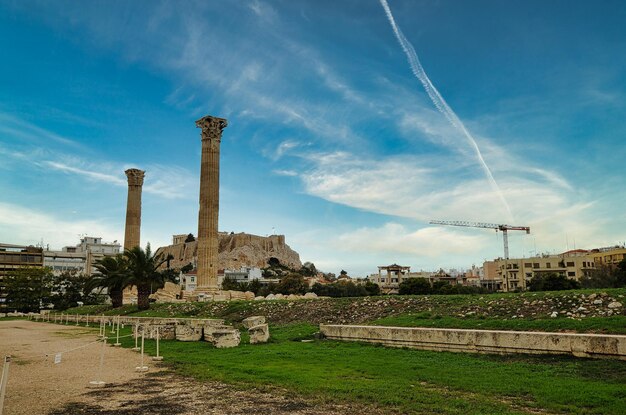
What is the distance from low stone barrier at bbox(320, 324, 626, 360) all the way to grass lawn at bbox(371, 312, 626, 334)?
171 centimetres

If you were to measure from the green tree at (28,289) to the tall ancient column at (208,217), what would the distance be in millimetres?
31248

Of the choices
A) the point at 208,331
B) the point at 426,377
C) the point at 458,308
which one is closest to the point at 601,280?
the point at 458,308

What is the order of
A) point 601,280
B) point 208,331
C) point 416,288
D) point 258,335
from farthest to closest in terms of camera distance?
point 416,288, point 601,280, point 208,331, point 258,335

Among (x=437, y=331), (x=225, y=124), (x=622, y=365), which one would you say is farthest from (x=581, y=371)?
(x=225, y=124)

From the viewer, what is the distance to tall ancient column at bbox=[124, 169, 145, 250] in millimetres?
53969

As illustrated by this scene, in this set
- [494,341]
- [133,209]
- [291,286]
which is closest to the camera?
[494,341]

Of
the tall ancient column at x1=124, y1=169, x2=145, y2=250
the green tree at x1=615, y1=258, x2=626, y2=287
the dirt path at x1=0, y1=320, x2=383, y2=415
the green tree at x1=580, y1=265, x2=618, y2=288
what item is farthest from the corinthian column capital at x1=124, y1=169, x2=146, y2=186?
the green tree at x1=580, y1=265, x2=618, y2=288

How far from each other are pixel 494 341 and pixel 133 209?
49779 millimetres

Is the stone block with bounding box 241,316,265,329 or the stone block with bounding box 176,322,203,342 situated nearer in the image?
the stone block with bounding box 176,322,203,342

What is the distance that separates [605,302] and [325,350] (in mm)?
8293

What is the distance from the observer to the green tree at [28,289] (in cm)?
5938

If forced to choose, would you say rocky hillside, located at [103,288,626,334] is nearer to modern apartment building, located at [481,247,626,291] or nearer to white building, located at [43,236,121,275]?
modern apartment building, located at [481,247,626,291]

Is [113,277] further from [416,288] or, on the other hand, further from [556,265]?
[556,265]

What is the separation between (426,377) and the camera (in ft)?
29.4
